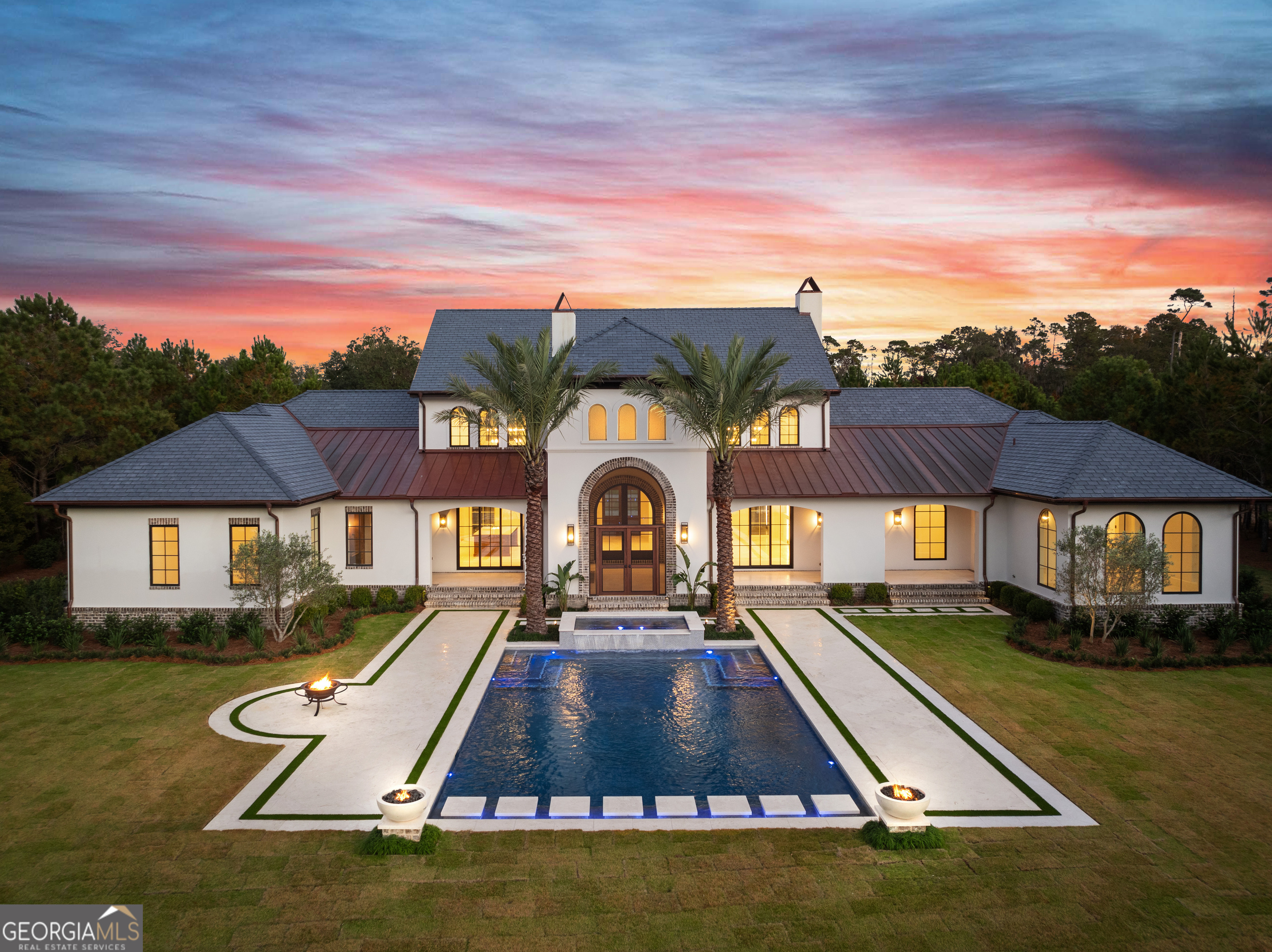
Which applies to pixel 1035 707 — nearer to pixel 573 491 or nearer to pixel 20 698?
pixel 573 491

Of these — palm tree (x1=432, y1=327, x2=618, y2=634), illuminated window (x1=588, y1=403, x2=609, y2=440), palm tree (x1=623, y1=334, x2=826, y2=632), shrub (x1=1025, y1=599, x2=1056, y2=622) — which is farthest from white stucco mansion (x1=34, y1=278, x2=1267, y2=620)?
palm tree (x1=623, y1=334, x2=826, y2=632)

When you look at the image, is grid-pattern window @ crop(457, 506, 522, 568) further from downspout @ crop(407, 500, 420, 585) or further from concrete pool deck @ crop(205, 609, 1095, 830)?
concrete pool deck @ crop(205, 609, 1095, 830)

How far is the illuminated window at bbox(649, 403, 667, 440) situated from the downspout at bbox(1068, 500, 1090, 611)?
1100cm

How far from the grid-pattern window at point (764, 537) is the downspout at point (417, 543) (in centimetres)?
1026

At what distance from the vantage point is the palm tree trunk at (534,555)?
62.9 ft

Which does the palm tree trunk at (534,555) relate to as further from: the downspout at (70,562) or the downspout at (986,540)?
the downspout at (986,540)

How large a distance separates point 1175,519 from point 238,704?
22544mm

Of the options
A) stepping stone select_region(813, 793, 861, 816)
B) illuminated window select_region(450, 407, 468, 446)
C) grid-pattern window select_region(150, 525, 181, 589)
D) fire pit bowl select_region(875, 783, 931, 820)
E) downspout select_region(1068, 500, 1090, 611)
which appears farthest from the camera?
illuminated window select_region(450, 407, 468, 446)

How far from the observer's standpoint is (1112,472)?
1917 cm

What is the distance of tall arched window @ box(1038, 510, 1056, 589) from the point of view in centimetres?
2025

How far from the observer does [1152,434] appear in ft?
102

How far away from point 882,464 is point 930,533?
310 cm

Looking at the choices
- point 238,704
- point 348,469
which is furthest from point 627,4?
point 238,704

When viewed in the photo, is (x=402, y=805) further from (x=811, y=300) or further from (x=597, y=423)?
(x=811, y=300)
